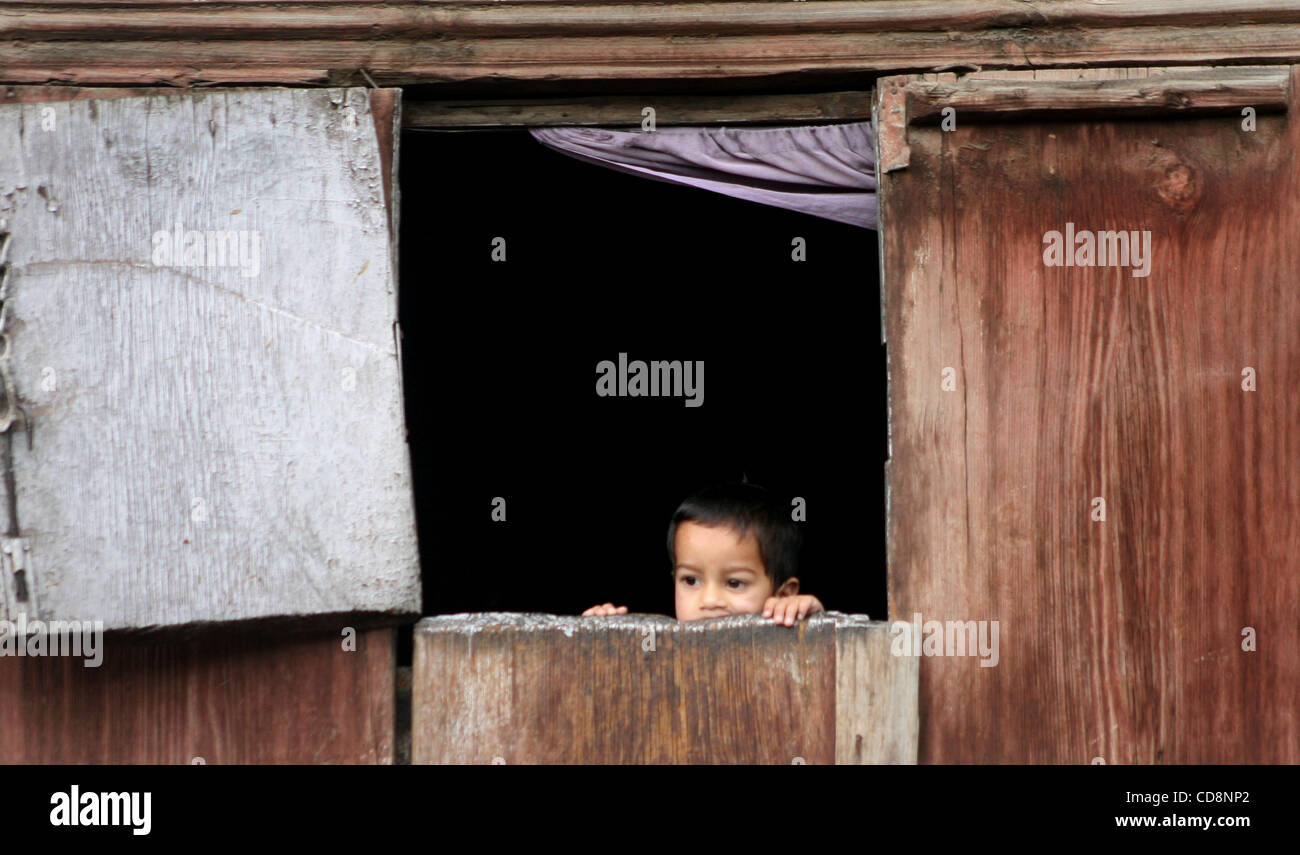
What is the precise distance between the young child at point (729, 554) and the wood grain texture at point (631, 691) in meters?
0.70

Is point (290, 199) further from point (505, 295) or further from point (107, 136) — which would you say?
point (505, 295)

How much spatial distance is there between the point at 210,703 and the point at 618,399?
3.79 m

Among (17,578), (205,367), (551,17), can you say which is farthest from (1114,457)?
(17,578)

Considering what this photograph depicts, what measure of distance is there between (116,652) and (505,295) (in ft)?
10.8

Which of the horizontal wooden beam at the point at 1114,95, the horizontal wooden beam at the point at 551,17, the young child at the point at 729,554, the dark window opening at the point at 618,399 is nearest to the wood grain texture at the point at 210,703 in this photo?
the young child at the point at 729,554

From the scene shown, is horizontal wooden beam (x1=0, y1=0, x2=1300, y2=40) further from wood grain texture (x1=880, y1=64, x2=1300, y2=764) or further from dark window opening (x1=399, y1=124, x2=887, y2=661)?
dark window opening (x1=399, y1=124, x2=887, y2=661)

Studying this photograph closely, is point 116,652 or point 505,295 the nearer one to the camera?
point 116,652

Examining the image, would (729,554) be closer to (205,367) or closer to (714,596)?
(714,596)

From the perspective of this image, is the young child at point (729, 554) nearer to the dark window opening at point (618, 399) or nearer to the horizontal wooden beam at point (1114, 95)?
the horizontal wooden beam at point (1114, 95)

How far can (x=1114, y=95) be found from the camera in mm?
2906

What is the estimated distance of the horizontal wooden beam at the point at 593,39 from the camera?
2.98 m

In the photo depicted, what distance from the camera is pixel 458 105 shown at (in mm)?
3107
